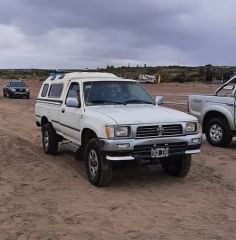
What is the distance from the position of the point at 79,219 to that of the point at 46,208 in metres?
0.70

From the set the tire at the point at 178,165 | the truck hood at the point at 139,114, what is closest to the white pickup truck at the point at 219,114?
the tire at the point at 178,165

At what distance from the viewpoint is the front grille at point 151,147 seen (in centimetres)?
754

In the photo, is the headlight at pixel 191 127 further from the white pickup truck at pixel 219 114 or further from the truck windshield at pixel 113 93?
the white pickup truck at pixel 219 114

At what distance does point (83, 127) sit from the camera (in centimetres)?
846

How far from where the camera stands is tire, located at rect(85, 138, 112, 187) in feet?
25.4

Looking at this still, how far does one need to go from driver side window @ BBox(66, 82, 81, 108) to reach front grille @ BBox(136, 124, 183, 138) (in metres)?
1.65

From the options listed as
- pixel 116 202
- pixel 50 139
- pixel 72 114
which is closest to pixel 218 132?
pixel 50 139

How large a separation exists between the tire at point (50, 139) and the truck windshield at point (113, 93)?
1.96m

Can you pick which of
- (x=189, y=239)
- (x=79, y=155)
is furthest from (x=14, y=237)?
(x=79, y=155)

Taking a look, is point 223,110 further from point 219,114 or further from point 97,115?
point 97,115

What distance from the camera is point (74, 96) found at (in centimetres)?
943

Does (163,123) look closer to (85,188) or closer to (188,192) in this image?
(188,192)

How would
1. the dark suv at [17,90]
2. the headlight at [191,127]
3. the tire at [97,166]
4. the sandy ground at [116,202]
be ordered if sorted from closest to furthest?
the sandy ground at [116,202] → the tire at [97,166] → the headlight at [191,127] → the dark suv at [17,90]

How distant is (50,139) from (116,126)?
11.6ft
